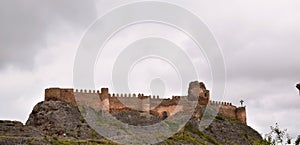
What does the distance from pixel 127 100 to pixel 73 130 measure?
15102mm

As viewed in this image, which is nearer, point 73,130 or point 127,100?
point 73,130

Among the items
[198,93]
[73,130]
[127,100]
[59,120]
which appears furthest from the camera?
[198,93]

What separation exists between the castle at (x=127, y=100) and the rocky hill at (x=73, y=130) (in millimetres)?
1389

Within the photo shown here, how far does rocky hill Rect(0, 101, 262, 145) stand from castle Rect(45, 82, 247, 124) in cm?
139

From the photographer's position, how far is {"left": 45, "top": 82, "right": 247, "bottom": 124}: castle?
206ft

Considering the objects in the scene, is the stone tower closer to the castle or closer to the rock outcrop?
the castle

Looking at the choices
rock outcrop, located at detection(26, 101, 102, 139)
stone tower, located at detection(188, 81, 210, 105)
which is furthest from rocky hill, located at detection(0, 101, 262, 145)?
stone tower, located at detection(188, 81, 210, 105)

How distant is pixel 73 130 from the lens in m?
54.5

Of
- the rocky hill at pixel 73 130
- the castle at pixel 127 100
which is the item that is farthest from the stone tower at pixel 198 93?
the rocky hill at pixel 73 130

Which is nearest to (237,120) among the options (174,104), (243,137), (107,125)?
(243,137)

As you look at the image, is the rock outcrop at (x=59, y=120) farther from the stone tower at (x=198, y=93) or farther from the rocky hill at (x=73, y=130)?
the stone tower at (x=198, y=93)

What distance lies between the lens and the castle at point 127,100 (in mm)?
62750

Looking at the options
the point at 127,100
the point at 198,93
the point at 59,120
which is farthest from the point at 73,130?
the point at 198,93

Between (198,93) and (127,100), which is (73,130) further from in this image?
(198,93)
